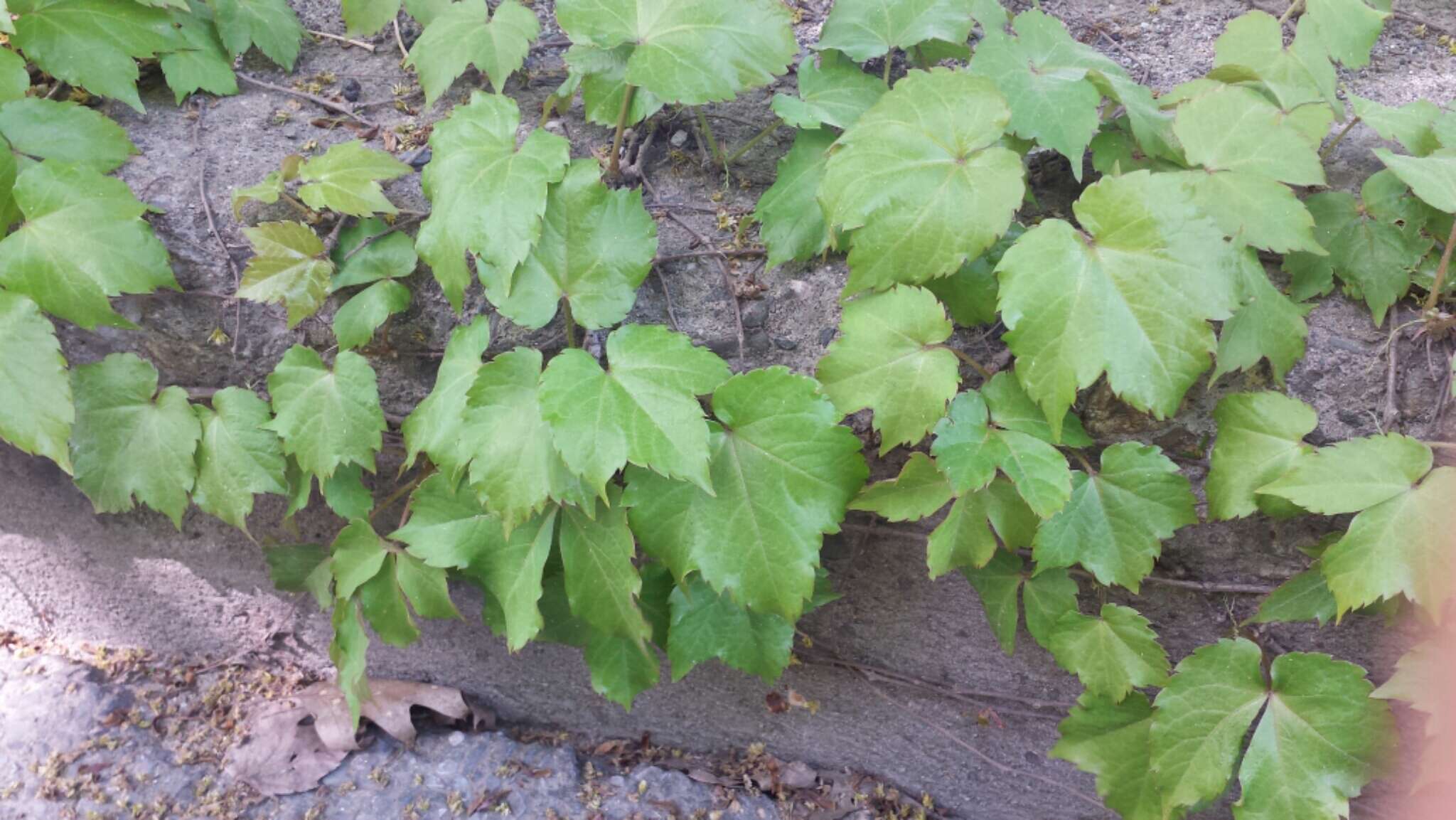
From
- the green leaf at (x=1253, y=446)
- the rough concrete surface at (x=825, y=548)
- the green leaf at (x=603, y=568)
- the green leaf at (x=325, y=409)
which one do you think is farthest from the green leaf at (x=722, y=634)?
the green leaf at (x=1253, y=446)

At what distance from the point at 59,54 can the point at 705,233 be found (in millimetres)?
1207

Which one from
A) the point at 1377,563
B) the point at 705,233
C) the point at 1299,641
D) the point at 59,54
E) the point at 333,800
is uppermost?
the point at 59,54

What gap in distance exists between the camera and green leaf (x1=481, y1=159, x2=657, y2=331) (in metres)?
1.41

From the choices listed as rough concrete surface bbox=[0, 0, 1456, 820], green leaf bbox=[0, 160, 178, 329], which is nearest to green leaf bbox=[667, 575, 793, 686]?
rough concrete surface bbox=[0, 0, 1456, 820]

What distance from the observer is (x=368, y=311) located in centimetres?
155

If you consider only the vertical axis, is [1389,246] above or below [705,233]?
above

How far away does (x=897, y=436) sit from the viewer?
1311 mm

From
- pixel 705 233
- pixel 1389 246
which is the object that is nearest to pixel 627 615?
pixel 705 233

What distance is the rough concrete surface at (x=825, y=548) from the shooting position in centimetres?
149

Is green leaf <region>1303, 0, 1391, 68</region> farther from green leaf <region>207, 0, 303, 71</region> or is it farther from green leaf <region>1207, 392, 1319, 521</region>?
green leaf <region>207, 0, 303, 71</region>

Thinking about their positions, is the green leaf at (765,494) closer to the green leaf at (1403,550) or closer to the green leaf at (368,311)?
the green leaf at (368,311)

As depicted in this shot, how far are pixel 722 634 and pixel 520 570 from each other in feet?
1.22

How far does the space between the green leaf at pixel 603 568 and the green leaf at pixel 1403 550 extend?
102 centimetres

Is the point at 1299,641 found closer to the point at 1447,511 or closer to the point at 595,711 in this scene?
the point at 1447,511
